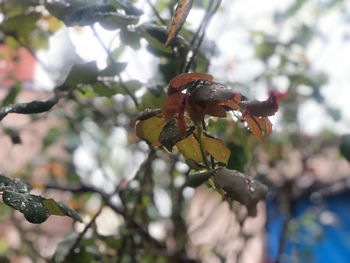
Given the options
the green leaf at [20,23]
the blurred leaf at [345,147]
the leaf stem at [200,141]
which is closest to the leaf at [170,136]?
the leaf stem at [200,141]

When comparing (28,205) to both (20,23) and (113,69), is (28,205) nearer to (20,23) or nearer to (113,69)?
(113,69)

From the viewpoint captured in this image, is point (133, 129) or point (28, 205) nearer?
point (28, 205)

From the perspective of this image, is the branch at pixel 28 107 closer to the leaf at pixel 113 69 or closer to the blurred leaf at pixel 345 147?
the leaf at pixel 113 69

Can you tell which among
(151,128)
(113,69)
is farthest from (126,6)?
(151,128)

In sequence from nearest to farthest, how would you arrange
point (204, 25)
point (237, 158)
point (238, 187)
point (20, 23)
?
→ point (238, 187) → point (204, 25) → point (237, 158) → point (20, 23)

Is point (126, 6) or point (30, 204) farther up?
point (126, 6)

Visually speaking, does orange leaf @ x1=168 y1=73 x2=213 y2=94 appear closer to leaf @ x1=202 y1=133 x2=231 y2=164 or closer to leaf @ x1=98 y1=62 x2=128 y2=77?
leaf @ x1=202 y1=133 x2=231 y2=164

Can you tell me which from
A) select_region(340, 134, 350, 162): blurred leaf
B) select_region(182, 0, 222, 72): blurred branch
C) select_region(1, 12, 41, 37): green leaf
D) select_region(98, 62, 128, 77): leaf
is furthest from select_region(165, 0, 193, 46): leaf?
select_region(1, 12, 41, 37): green leaf
